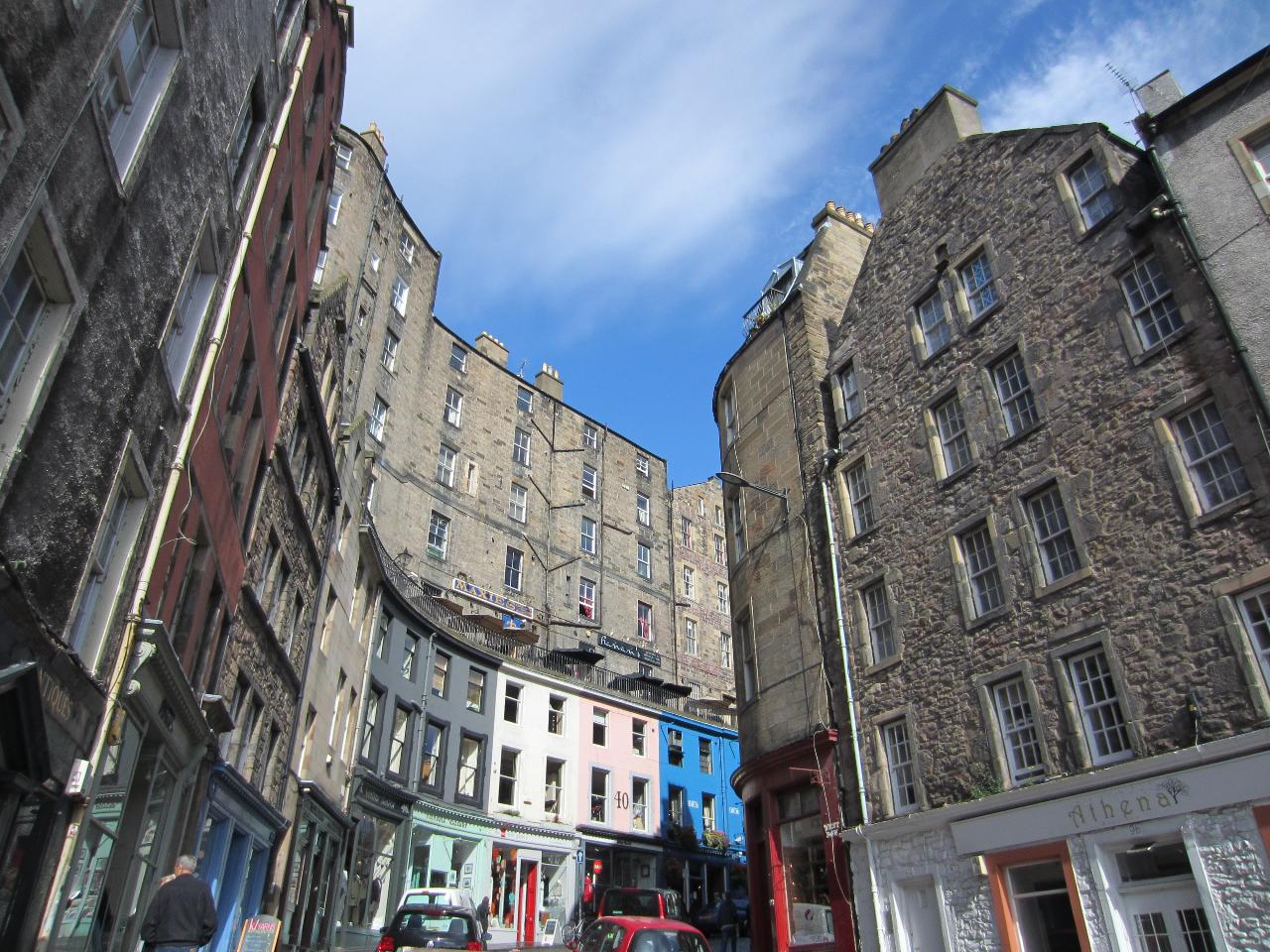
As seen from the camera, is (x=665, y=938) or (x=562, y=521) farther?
(x=562, y=521)

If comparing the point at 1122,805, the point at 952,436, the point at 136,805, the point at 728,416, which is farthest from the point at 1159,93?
the point at 136,805

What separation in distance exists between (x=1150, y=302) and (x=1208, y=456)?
9.87 ft

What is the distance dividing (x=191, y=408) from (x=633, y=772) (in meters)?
30.7

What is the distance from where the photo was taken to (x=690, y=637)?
158 feet

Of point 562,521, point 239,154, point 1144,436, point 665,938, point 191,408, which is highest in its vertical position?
point 562,521

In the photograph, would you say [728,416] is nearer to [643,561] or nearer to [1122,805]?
[1122,805]

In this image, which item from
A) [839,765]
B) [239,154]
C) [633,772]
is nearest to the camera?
[239,154]

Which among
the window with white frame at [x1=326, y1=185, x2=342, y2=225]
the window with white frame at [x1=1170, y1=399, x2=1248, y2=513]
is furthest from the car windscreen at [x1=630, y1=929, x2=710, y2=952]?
the window with white frame at [x1=326, y1=185, x2=342, y2=225]

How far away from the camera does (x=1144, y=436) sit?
1394 cm

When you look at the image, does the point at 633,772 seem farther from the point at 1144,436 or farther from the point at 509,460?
the point at 1144,436

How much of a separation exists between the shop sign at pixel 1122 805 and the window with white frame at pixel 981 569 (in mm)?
3661

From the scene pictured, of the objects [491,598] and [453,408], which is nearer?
[491,598]

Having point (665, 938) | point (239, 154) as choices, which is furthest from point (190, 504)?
point (665, 938)

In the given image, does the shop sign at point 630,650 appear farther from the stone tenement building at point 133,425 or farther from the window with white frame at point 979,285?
the window with white frame at point 979,285
